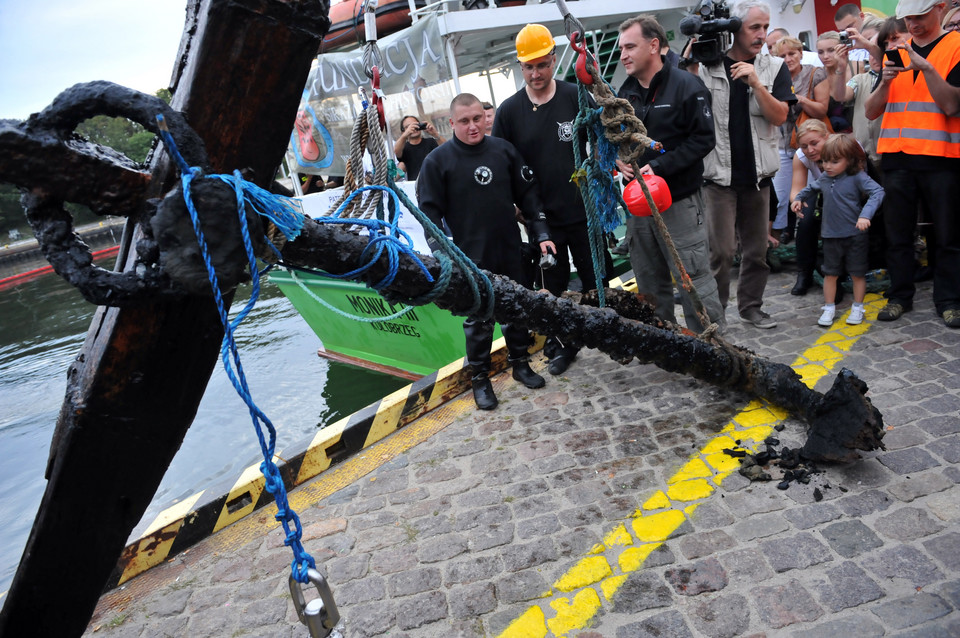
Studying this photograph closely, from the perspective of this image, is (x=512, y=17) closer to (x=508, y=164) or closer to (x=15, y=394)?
(x=508, y=164)

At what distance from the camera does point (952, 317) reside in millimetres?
4547

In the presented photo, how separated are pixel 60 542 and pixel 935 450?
3.85 meters

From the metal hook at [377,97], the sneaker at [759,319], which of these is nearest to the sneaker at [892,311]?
the sneaker at [759,319]

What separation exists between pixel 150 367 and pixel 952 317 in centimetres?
530

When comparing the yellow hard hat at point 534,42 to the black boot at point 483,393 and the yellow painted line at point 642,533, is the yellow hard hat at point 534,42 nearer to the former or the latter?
the black boot at point 483,393

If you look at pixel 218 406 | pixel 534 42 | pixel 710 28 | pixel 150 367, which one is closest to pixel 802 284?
pixel 710 28

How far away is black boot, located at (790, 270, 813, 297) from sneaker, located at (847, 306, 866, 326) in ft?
2.80

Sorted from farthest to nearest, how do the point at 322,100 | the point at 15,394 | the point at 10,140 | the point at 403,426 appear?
the point at 15,394
the point at 322,100
the point at 403,426
the point at 10,140

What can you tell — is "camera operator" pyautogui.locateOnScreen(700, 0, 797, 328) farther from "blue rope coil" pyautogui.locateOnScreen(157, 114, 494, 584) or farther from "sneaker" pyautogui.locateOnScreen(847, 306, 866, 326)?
"blue rope coil" pyautogui.locateOnScreen(157, 114, 494, 584)

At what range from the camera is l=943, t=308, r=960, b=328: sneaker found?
452cm

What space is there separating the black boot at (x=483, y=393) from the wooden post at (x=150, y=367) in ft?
10.1

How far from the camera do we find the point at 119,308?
1.47 meters

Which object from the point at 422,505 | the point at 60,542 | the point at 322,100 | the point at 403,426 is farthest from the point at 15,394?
the point at 60,542

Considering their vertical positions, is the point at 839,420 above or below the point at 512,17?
below
